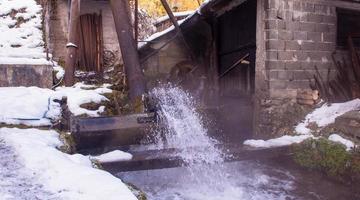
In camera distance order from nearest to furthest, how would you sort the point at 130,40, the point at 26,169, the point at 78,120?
1. the point at 26,169
2. the point at 78,120
3. the point at 130,40

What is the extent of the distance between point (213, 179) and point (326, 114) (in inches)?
109

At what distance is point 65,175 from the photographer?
338 cm

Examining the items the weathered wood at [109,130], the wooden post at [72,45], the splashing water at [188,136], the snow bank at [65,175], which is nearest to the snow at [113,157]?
the snow bank at [65,175]

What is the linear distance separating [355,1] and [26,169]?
7667 mm

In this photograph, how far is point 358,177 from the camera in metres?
5.29

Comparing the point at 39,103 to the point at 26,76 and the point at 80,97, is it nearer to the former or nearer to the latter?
the point at 80,97

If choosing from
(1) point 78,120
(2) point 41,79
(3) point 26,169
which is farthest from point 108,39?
(3) point 26,169

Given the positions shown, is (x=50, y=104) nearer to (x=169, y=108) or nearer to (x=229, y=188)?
(x=169, y=108)

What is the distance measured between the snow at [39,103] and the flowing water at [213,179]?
6.03 feet

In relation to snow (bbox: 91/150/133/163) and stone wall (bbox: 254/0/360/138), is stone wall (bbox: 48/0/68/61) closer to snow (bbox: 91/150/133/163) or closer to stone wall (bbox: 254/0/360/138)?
snow (bbox: 91/150/133/163)

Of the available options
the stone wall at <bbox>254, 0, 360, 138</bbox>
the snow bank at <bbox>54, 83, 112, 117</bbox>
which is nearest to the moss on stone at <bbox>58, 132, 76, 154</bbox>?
the snow bank at <bbox>54, 83, 112, 117</bbox>

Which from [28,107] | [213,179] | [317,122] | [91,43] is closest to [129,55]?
[28,107]

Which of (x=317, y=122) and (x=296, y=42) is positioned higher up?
(x=296, y=42)

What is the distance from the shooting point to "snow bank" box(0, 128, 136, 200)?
9.79ft
